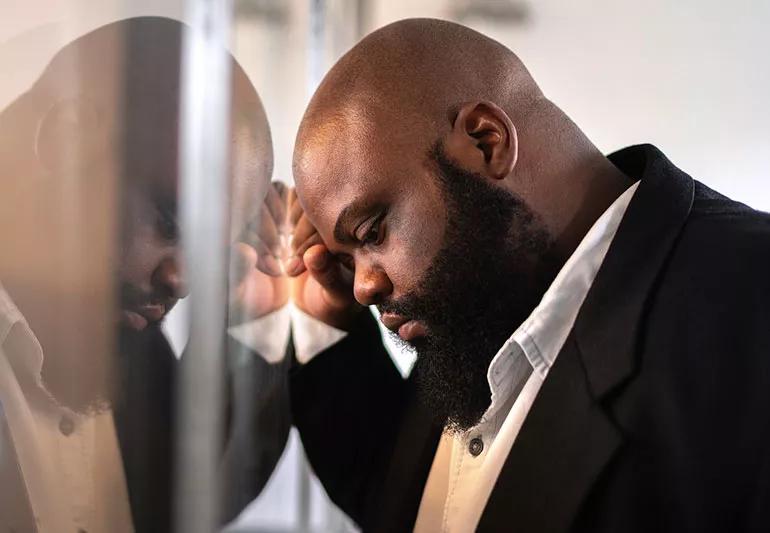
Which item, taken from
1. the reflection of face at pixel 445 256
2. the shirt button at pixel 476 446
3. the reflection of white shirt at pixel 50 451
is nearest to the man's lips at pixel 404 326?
the reflection of face at pixel 445 256

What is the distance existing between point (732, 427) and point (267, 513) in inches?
40.6

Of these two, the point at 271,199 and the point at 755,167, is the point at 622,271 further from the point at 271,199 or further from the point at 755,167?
the point at 271,199

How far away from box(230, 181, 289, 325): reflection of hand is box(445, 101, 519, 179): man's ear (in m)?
0.26

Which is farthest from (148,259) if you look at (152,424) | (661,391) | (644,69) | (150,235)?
(644,69)

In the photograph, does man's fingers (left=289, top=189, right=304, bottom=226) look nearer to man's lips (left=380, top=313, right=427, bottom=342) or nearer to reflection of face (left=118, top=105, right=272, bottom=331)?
man's lips (left=380, top=313, right=427, bottom=342)

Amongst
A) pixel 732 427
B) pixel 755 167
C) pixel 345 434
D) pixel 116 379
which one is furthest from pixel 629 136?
pixel 116 379

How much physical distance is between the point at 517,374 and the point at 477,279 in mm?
112

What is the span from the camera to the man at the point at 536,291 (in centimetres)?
71

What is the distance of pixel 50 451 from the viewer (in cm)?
58

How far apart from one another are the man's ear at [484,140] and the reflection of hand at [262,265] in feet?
0.86

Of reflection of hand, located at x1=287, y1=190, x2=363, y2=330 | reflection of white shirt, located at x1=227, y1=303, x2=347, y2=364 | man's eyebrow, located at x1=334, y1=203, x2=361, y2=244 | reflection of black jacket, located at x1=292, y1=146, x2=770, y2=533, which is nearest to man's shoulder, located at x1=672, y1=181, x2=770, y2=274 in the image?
reflection of black jacket, located at x1=292, y1=146, x2=770, y2=533

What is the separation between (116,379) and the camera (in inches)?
25.3

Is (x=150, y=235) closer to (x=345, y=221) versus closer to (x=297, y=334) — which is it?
(x=345, y=221)

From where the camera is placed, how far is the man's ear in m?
0.84
